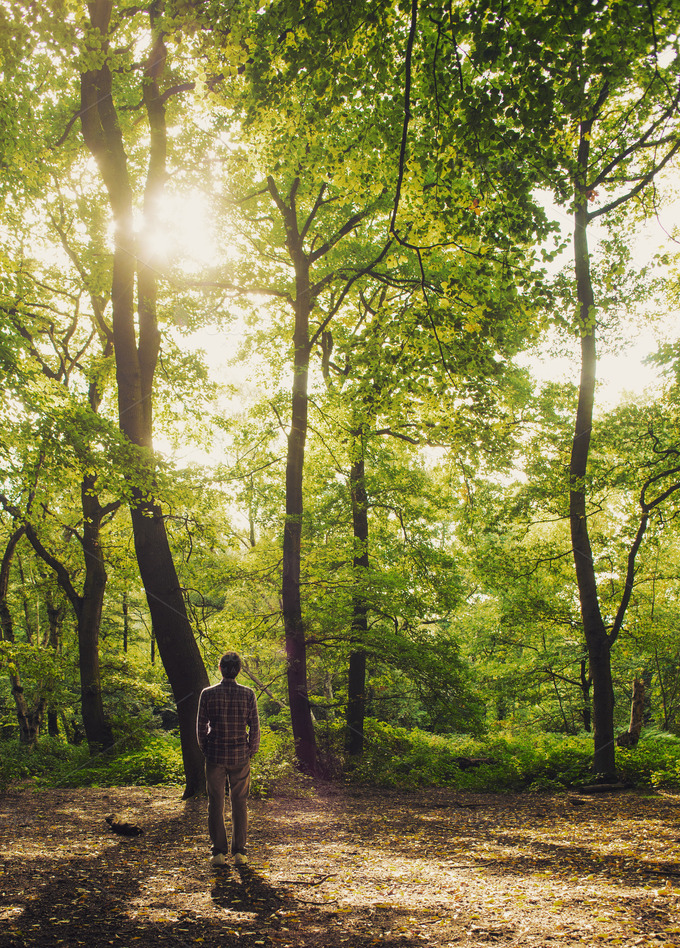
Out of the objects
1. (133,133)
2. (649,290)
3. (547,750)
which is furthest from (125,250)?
(547,750)

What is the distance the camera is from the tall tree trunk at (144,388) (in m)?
7.36

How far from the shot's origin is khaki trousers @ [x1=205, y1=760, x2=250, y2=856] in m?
4.41

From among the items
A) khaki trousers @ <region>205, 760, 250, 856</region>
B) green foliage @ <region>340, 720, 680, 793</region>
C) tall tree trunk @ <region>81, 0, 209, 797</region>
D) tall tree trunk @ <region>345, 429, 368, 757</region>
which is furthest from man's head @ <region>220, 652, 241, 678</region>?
green foliage @ <region>340, 720, 680, 793</region>

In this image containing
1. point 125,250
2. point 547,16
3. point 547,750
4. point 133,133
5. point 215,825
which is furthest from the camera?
A: point 547,750

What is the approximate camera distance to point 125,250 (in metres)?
7.94

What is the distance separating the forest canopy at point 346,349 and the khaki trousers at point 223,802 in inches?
119

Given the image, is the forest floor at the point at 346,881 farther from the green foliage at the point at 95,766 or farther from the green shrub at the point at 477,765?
the green shrub at the point at 477,765

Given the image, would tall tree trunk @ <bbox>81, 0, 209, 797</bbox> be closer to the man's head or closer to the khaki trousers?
the man's head

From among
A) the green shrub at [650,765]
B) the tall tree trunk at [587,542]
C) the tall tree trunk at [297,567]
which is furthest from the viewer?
the tall tree trunk at [297,567]

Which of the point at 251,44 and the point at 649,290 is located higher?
the point at 649,290

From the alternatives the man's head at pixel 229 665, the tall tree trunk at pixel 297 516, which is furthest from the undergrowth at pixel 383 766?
the man's head at pixel 229 665

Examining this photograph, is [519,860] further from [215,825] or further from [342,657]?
[342,657]

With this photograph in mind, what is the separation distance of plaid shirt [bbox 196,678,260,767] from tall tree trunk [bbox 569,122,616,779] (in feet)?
23.5

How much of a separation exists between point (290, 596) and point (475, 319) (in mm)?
6746
